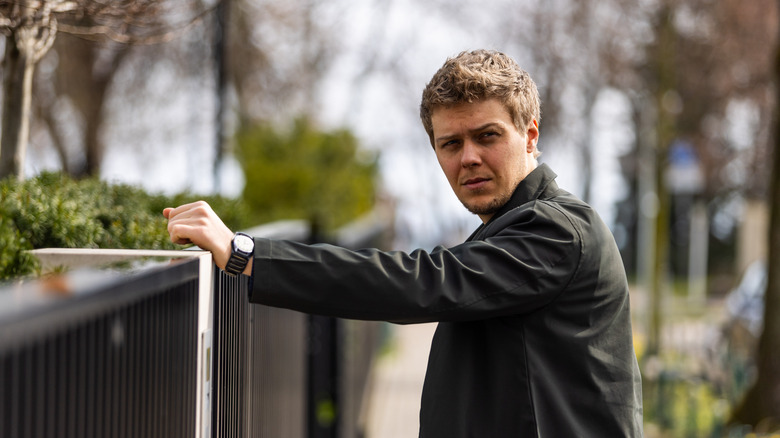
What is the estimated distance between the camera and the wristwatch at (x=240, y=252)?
2.11m

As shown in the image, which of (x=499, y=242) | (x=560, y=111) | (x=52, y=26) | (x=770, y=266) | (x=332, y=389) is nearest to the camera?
(x=499, y=242)

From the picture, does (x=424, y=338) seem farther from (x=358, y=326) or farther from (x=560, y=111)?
(x=358, y=326)

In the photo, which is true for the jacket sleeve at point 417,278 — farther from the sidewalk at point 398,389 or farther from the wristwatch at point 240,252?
the sidewalk at point 398,389

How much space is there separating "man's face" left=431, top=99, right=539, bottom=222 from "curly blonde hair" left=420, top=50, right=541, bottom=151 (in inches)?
0.9

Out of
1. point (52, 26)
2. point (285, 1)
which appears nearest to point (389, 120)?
point (285, 1)

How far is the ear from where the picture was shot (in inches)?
106

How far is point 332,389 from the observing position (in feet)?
20.0

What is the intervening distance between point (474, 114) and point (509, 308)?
2.01 feet

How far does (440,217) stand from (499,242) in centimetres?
3485

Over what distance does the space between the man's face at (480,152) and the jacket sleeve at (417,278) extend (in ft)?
1.20

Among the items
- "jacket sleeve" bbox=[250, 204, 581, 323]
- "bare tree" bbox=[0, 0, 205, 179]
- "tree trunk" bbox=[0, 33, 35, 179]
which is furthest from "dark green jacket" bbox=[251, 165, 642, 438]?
"tree trunk" bbox=[0, 33, 35, 179]

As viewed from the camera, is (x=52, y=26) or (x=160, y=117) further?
(x=160, y=117)

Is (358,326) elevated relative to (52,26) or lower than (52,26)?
lower

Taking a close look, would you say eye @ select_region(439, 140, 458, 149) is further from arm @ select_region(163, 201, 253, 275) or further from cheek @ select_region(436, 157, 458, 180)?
arm @ select_region(163, 201, 253, 275)
